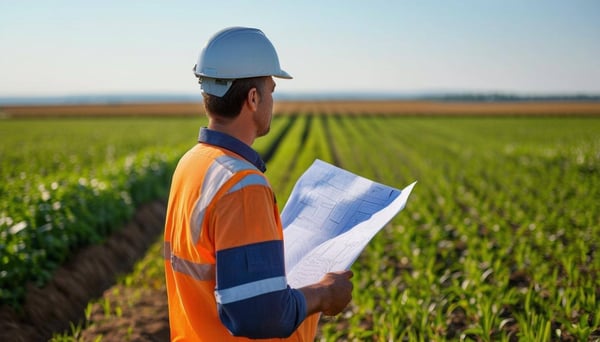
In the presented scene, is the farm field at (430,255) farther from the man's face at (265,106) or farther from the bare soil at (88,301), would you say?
the man's face at (265,106)

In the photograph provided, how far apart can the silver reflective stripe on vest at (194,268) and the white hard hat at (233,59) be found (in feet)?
1.71

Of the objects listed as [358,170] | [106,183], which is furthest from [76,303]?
[358,170]

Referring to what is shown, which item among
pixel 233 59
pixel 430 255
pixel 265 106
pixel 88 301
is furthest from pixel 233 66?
pixel 430 255

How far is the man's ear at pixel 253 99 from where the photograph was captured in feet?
4.93

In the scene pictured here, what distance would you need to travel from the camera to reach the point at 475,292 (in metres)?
4.25

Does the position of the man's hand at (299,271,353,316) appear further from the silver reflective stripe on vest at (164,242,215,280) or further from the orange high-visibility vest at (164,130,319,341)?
the silver reflective stripe on vest at (164,242,215,280)

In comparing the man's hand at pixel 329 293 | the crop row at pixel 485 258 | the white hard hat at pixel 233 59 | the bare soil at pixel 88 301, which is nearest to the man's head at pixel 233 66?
the white hard hat at pixel 233 59

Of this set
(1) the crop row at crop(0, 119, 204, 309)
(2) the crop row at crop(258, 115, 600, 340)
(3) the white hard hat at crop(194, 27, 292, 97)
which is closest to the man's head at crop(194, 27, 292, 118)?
(3) the white hard hat at crop(194, 27, 292, 97)

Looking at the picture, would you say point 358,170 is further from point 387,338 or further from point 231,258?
point 231,258

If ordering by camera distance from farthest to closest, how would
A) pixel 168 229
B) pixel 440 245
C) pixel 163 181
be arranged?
pixel 163 181, pixel 440 245, pixel 168 229

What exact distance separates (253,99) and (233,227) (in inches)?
16.9

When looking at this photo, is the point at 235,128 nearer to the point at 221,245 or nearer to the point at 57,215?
the point at 221,245

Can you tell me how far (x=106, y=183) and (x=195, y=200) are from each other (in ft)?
21.7

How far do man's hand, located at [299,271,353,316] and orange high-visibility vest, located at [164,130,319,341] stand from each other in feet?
0.20
